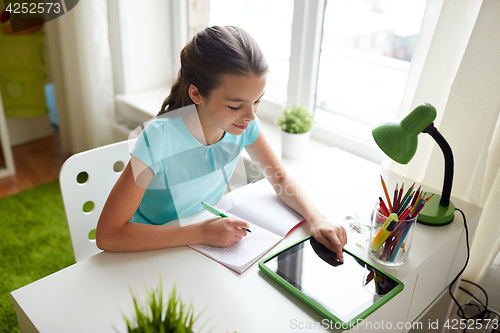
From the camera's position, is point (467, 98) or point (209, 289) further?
point (467, 98)

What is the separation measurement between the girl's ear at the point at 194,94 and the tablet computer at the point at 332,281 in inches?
16.3

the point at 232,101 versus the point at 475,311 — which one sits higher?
the point at 232,101

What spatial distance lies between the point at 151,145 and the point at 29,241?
4.40 ft

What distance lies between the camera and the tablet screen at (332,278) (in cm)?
82

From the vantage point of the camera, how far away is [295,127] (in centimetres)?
162

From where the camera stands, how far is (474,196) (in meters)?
1.20

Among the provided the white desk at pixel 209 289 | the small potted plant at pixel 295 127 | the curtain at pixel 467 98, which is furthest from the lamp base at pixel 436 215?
the small potted plant at pixel 295 127

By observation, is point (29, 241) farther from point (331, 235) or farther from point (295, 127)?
point (331, 235)

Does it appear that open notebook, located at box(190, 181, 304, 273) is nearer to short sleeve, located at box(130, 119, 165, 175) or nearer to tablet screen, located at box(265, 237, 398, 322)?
tablet screen, located at box(265, 237, 398, 322)

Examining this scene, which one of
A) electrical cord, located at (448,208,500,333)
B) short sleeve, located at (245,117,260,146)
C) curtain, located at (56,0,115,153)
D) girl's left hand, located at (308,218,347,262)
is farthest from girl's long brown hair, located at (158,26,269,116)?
curtain, located at (56,0,115,153)

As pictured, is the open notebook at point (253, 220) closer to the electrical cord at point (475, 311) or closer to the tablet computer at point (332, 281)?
the tablet computer at point (332, 281)

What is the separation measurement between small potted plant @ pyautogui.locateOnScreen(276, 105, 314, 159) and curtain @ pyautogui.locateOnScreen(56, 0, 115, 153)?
3.75 ft

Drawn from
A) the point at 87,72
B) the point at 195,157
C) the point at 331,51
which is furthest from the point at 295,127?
the point at 87,72

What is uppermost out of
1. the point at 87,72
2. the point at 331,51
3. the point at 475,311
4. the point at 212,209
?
the point at 331,51
